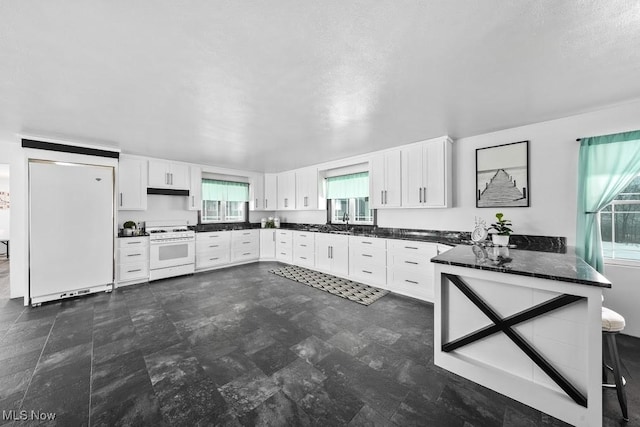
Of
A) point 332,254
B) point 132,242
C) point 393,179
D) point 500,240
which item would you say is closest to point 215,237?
point 132,242

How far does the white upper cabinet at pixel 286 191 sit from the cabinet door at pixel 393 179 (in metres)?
2.68

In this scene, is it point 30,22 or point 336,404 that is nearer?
point 30,22

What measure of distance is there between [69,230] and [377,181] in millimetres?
5010

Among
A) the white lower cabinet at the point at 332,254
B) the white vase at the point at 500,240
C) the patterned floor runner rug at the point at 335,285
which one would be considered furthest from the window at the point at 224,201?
the white vase at the point at 500,240

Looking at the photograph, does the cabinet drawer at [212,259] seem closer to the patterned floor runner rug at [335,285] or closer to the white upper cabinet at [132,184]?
the patterned floor runner rug at [335,285]

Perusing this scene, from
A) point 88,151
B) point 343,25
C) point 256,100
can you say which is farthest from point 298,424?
point 88,151

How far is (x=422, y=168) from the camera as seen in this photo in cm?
379

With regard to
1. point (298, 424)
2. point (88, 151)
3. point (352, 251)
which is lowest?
point (298, 424)

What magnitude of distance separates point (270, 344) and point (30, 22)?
286 cm

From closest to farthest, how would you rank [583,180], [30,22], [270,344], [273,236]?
[30,22] → [270,344] → [583,180] → [273,236]

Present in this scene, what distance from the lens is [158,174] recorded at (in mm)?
4875

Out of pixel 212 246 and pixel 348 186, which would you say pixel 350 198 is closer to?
pixel 348 186

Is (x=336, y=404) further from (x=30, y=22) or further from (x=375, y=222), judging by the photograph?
(x=375, y=222)

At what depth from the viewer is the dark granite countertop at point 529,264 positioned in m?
1.49
